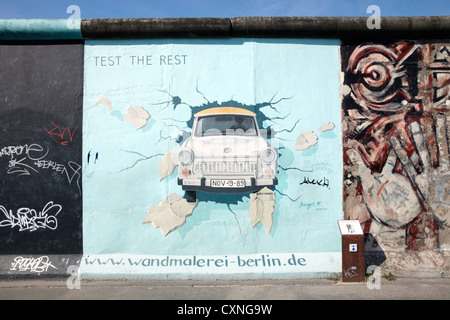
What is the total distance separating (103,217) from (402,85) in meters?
5.60

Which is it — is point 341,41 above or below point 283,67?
above

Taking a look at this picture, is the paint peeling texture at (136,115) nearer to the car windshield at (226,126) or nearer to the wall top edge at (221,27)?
the car windshield at (226,126)

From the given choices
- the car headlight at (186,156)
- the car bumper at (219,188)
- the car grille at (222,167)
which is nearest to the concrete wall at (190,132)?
the car bumper at (219,188)

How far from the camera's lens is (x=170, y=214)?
5.29 meters

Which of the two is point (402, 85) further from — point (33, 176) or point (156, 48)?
point (33, 176)

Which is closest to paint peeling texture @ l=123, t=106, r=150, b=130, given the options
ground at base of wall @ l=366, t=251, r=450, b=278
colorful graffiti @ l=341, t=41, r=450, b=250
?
colorful graffiti @ l=341, t=41, r=450, b=250

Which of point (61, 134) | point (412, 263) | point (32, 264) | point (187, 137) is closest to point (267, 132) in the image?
point (187, 137)

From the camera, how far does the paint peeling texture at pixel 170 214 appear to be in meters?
5.28

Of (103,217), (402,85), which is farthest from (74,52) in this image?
(402,85)

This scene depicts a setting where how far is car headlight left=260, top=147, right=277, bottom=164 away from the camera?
517 centimetres

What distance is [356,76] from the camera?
548 centimetres

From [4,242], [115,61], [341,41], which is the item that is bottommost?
[4,242]

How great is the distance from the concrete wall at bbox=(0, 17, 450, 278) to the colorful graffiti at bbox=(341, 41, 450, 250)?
2 centimetres

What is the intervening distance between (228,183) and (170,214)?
111cm
